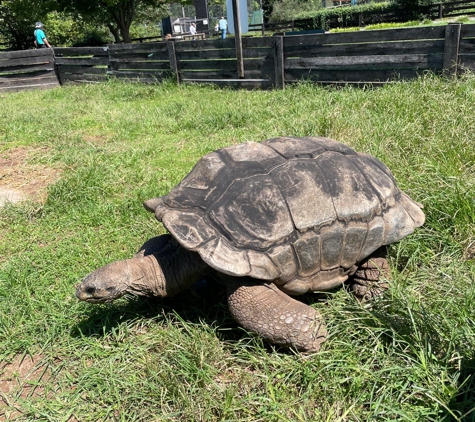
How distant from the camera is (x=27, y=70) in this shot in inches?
573

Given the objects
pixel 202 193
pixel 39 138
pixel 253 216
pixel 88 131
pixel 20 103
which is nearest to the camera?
pixel 253 216

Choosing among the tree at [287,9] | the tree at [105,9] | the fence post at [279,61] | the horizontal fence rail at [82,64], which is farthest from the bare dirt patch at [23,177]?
the tree at [287,9]

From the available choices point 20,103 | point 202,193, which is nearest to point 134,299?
point 202,193

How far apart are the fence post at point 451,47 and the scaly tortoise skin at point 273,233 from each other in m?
5.54

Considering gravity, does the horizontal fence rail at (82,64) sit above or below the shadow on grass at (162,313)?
above

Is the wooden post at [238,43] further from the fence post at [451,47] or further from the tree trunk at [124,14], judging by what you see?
the tree trunk at [124,14]

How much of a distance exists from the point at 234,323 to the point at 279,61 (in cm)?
763

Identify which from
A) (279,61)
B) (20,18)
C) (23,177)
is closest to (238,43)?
(279,61)

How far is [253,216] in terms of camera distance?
8.25 ft

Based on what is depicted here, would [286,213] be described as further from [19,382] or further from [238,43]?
[238,43]

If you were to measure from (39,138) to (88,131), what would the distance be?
85cm

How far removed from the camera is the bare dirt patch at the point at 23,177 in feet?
16.9

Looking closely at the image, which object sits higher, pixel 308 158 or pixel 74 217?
pixel 308 158

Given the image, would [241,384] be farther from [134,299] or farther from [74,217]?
[74,217]
